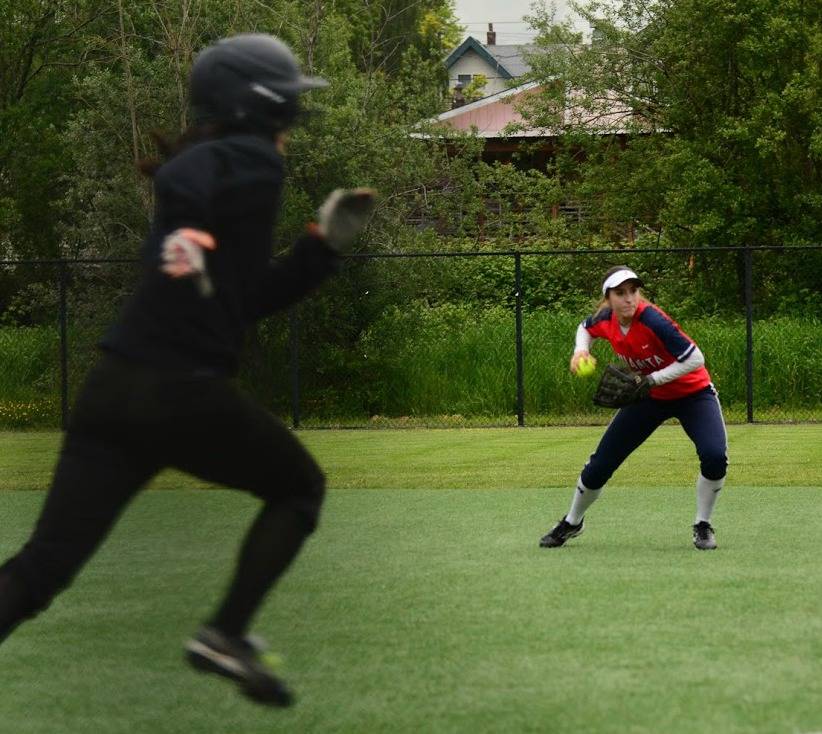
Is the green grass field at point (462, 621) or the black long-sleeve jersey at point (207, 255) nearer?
the black long-sleeve jersey at point (207, 255)

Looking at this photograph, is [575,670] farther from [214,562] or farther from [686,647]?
[214,562]

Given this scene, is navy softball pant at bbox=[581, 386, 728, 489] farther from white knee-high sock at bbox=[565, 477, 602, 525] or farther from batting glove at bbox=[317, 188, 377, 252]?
batting glove at bbox=[317, 188, 377, 252]

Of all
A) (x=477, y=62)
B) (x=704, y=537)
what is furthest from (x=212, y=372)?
(x=477, y=62)

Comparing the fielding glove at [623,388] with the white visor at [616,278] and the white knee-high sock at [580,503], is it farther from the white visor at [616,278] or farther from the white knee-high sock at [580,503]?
the white knee-high sock at [580,503]

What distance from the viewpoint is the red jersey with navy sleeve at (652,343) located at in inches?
358

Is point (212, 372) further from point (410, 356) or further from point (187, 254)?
point (410, 356)

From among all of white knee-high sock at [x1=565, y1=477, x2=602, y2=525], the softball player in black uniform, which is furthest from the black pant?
white knee-high sock at [x1=565, y1=477, x2=602, y2=525]

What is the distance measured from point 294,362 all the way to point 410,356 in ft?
5.55

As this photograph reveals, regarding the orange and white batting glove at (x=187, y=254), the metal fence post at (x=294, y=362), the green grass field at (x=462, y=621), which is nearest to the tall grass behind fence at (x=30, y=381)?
the metal fence post at (x=294, y=362)

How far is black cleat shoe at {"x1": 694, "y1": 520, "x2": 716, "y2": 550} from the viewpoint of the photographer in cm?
936

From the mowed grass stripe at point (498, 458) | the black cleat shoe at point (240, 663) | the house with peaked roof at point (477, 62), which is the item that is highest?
the house with peaked roof at point (477, 62)

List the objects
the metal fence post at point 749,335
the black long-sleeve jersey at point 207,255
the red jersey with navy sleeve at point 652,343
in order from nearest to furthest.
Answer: the black long-sleeve jersey at point 207,255 → the red jersey with navy sleeve at point 652,343 → the metal fence post at point 749,335

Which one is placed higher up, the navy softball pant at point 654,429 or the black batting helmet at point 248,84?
the black batting helmet at point 248,84

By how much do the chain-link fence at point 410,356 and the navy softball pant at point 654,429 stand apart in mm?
11372
